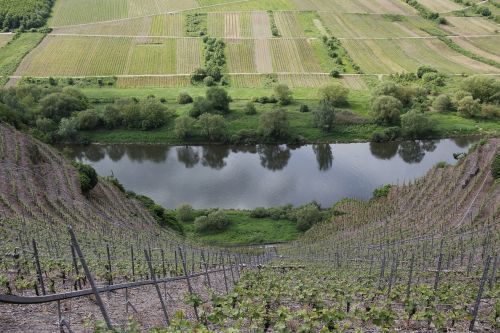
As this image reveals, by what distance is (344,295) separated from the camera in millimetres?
14789

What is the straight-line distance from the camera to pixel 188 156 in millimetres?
64750

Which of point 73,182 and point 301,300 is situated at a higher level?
point 301,300

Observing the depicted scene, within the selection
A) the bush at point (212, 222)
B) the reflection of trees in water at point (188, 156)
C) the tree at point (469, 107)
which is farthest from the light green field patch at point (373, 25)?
the bush at point (212, 222)

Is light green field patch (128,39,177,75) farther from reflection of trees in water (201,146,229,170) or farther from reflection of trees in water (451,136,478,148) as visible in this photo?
reflection of trees in water (451,136,478,148)

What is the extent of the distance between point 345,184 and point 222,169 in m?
15.2

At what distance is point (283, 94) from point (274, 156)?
14.1 metres

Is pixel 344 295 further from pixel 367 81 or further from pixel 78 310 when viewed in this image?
pixel 367 81

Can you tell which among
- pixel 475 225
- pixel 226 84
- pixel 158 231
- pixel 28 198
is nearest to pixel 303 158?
pixel 226 84

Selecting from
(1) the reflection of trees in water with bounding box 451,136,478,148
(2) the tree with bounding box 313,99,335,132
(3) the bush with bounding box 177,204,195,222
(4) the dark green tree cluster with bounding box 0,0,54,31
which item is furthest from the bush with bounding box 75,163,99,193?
(4) the dark green tree cluster with bounding box 0,0,54,31

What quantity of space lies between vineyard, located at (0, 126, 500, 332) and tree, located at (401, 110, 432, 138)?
65.7ft

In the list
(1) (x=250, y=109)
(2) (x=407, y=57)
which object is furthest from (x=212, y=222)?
(2) (x=407, y=57)

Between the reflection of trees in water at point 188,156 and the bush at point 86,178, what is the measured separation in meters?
21.6

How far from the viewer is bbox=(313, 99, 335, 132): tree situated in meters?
67.4

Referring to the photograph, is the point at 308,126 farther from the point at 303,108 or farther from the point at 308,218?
the point at 308,218
